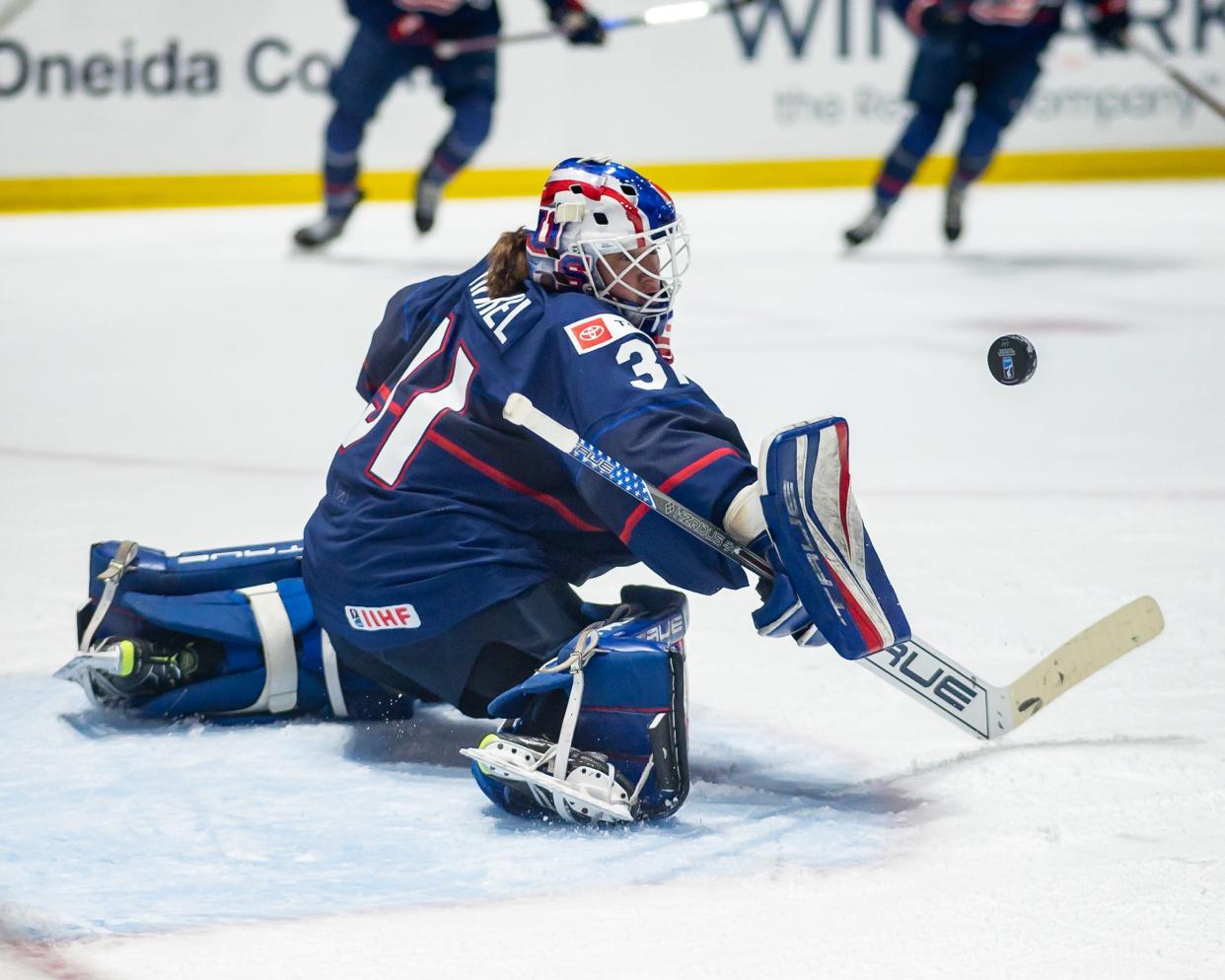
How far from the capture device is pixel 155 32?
26.3 ft

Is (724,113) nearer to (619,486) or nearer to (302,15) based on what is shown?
(302,15)

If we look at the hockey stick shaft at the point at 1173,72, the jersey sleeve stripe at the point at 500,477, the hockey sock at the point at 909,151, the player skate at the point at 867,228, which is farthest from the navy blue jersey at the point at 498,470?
the hockey stick shaft at the point at 1173,72

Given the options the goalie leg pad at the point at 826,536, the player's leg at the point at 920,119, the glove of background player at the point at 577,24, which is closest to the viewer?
the goalie leg pad at the point at 826,536

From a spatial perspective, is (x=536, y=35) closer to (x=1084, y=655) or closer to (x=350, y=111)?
(x=350, y=111)

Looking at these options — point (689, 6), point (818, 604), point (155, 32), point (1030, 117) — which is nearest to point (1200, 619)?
point (818, 604)

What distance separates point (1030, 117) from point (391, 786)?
8.08 meters

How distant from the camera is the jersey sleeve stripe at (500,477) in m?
1.78

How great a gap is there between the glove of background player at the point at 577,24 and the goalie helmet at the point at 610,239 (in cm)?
545

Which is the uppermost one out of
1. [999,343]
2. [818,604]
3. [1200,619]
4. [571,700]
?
[999,343]

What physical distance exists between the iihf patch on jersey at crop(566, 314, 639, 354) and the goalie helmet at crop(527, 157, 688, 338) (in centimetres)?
7

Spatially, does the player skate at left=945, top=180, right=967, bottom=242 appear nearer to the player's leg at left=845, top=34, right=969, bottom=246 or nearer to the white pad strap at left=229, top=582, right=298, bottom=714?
the player's leg at left=845, top=34, right=969, bottom=246

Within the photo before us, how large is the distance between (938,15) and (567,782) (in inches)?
210

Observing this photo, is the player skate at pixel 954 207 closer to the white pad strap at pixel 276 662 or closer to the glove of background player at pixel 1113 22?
the glove of background player at pixel 1113 22

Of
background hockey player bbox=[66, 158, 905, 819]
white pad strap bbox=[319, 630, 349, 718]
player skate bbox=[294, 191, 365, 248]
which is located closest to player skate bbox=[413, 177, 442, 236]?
player skate bbox=[294, 191, 365, 248]
